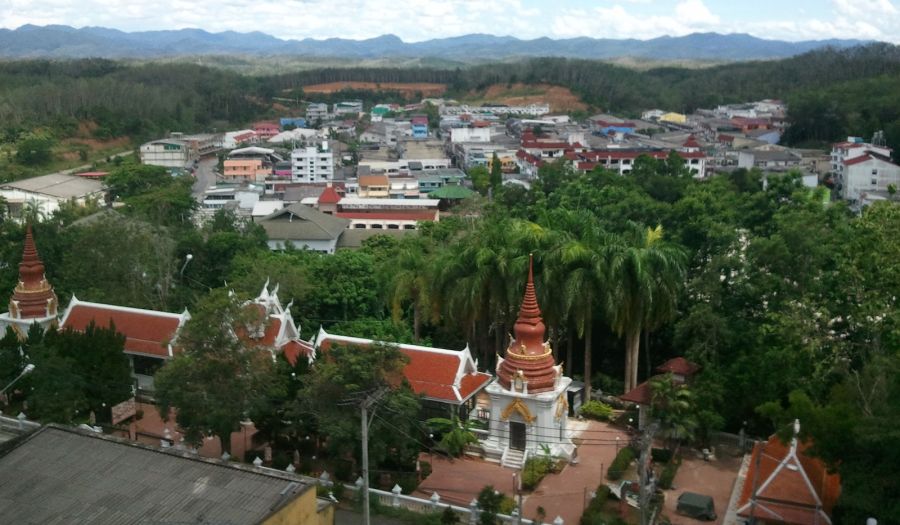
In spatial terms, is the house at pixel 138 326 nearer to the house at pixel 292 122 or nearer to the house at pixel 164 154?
the house at pixel 164 154

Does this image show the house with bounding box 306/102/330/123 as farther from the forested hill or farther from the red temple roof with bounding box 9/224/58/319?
the red temple roof with bounding box 9/224/58/319

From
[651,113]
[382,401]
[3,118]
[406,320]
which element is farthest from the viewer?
[651,113]

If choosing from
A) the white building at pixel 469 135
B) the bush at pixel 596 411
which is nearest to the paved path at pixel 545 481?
the bush at pixel 596 411

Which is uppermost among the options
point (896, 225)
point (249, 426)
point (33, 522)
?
point (896, 225)

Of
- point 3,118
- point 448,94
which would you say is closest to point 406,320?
point 3,118

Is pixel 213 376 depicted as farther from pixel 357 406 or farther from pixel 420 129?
pixel 420 129

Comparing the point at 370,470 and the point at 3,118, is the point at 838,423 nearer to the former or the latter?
the point at 370,470

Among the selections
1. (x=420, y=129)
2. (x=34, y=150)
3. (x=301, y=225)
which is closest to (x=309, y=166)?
(x=34, y=150)
